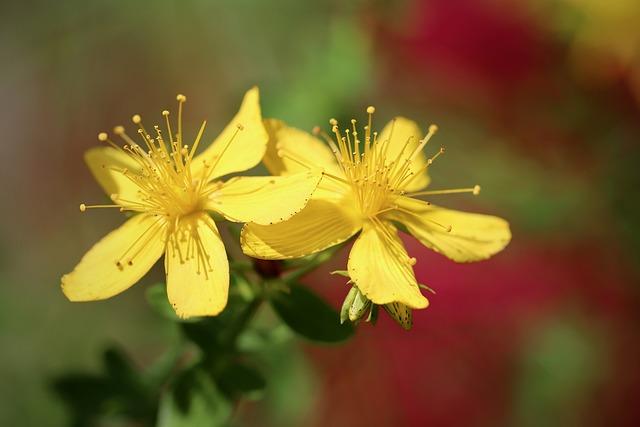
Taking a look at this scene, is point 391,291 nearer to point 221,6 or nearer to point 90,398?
point 90,398

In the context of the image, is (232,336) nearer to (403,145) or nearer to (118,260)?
(118,260)

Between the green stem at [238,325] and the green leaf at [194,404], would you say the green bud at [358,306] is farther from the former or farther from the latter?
the green leaf at [194,404]

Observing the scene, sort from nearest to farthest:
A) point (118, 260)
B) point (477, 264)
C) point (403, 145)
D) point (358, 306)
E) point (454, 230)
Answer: point (358, 306) < point (118, 260) < point (454, 230) < point (403, 145) < point (477, 264)

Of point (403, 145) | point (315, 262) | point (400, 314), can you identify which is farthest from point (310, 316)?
point (403, 145)

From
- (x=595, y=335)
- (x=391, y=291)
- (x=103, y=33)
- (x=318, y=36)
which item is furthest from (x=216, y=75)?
(x=391, y=291)

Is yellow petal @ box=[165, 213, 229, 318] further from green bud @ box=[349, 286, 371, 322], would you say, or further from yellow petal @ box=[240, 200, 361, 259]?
green bud @ box=[349, 286, 371, 322]

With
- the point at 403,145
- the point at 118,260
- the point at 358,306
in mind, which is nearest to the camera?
the point at 358,306

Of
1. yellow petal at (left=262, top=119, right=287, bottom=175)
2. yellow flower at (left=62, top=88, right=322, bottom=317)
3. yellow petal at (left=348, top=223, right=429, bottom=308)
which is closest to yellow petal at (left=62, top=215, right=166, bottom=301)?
yellow flower at (left=62, top=88, right=322, bottom=317)

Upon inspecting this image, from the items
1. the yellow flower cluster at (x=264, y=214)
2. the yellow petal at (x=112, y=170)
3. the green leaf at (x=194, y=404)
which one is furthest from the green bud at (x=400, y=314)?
the yellow petal at (x=112, y=170)
